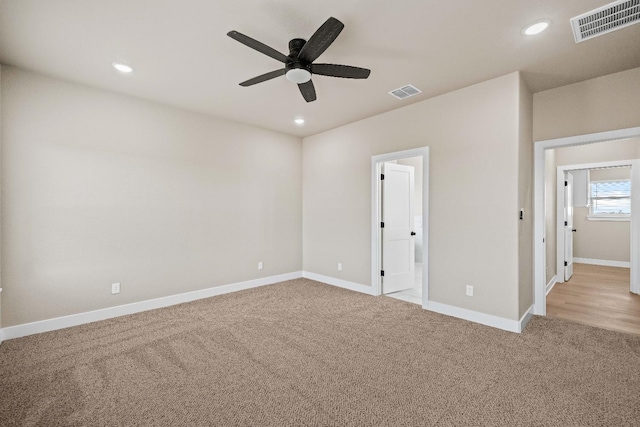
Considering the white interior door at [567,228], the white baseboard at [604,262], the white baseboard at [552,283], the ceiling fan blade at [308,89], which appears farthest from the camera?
the white baseboard at [604,262]

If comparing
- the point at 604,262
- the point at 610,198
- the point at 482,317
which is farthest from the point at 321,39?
the point at 610,198

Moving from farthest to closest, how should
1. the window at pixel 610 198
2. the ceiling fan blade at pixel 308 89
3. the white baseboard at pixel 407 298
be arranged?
1. the window at pixel 610 198
2. the white baseboard at pixel 407 298
3. the ceiling fan blade at pixel 308 89

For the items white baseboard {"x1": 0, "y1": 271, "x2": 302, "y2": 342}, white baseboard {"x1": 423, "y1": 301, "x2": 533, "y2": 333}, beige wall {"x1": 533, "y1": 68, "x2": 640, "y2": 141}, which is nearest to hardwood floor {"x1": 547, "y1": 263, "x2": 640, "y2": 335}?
white baseboard {"x1": 423, "y1": 301, "x2": 533, "y2": 333}

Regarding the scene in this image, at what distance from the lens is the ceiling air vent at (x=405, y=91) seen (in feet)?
11.5

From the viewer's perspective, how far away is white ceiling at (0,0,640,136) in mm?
2125

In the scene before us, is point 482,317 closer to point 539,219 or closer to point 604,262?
point 539,219

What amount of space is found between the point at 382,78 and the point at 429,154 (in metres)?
1.24

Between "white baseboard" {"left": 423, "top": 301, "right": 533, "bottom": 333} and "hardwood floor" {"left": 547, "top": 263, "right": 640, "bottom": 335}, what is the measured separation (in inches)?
27.8

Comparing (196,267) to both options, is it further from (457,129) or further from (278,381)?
(457,129)

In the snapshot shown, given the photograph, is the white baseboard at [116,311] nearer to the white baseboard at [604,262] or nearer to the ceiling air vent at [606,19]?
the ceiling air vent at [606,19]

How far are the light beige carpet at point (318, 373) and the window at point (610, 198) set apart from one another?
18.8ft

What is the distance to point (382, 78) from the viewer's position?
10.6 ft

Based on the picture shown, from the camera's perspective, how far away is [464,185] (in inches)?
139

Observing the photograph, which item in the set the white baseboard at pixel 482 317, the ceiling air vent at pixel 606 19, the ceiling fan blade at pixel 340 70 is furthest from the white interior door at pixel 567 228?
the ceiling fan blade at pixel 340 70
